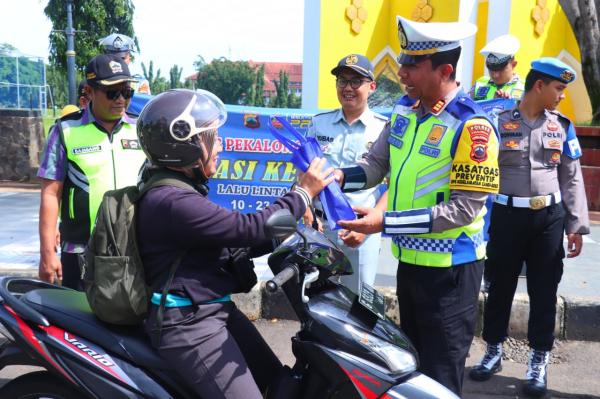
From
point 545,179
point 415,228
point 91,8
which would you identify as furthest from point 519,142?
point 91,8

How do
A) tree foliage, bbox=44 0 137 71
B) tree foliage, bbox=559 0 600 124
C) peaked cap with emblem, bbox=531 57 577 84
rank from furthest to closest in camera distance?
1. tree foliage, bbox=44 0 137 71
2. tree foliage, bbox=559 0 600 124
3. peaked cap with emblem, bbox=531 57 577 84

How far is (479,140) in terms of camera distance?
216 cm

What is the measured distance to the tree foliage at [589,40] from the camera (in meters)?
9.87

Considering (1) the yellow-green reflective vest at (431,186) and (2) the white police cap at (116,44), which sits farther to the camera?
(2) the white police cap at (116,44)

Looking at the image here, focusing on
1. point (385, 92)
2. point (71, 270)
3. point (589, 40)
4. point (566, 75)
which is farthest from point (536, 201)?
point (385, 92)

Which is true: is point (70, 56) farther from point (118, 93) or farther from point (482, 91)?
point (118, 93)

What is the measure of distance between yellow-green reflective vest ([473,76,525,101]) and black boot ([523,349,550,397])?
2.58 metres

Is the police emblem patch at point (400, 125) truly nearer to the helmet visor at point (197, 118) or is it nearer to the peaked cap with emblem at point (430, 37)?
the peaked cap with emblem at point (430, 37)

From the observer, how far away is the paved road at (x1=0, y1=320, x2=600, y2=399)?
11.4ft

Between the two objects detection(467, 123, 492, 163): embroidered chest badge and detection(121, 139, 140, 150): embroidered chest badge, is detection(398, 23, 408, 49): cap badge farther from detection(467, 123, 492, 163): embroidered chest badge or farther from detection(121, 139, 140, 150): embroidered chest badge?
detection(121, 139, 140, 150): embroidered chest badge

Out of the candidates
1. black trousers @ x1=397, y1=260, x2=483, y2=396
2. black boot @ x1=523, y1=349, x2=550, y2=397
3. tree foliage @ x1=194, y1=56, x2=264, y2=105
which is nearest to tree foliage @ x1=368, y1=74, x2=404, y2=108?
black boot @ x1=523, y1=349, x2=550, y2=397

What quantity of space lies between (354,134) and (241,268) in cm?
172

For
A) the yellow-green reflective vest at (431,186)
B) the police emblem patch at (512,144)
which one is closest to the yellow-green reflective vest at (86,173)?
the yellow-green reflective vest at (431,186)

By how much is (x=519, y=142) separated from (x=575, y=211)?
1.80 ft
